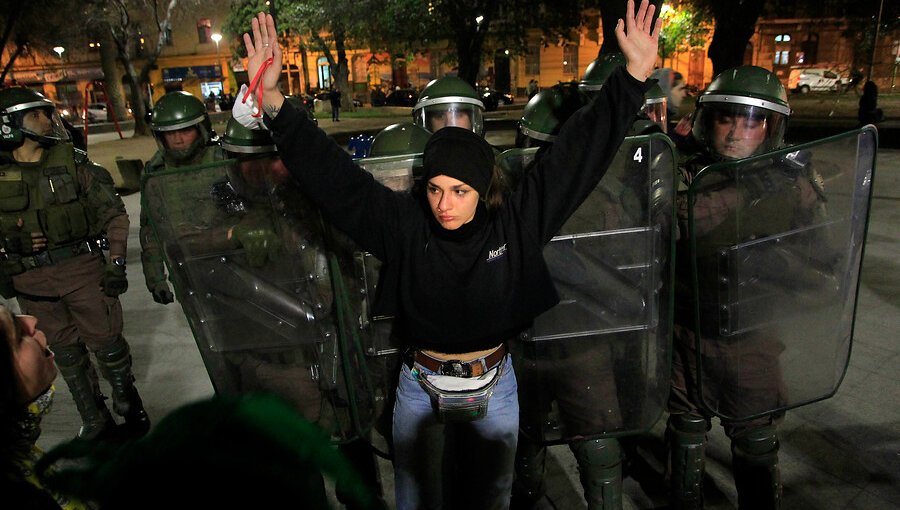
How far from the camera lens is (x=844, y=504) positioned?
259cm

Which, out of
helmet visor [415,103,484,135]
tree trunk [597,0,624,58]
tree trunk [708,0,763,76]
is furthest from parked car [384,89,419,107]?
helmet visor [415,103,484,135]

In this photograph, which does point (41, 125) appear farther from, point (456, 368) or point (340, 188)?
point (456, 368)

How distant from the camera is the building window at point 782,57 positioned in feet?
125

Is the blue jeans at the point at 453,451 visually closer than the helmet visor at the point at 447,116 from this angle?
Yes

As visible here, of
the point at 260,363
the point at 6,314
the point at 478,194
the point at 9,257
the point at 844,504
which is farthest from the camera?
the point at 9,257

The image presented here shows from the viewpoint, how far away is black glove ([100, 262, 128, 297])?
344cm

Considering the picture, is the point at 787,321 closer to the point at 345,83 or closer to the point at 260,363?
the point at 260,363

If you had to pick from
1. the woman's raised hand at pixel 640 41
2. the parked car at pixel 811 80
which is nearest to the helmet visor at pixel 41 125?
the woman's raised hand at pixel 640 41

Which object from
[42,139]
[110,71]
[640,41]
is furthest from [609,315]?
[110,71]

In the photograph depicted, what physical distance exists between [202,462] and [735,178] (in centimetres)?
186

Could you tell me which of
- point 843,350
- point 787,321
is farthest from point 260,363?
point 843,350

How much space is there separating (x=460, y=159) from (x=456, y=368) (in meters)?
0.71

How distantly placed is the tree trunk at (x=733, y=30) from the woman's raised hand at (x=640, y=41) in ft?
41.7

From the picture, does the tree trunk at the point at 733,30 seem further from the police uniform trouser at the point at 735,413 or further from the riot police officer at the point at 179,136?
the police uniform trouser at the point at 735,413
